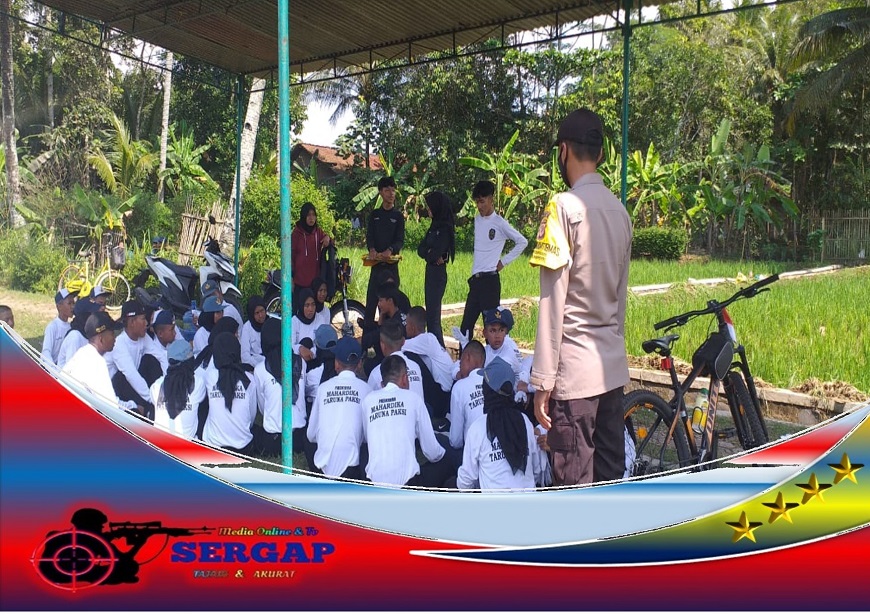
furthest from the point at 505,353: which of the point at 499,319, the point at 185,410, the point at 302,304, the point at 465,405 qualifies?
the point at 302,304

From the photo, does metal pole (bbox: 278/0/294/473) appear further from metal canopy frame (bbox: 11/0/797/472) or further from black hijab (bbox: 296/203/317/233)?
black hijab (bbox: 296/203/317/233)

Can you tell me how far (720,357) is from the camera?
11.6ft

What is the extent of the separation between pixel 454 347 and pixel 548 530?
426 centimetres

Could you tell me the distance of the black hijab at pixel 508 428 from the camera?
10.3ft

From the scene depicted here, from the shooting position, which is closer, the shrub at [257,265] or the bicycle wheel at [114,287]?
the bicycle wheel at [114,287]

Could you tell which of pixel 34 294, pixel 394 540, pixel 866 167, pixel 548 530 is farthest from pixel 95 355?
pixel 866 167

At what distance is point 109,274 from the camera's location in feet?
28.9

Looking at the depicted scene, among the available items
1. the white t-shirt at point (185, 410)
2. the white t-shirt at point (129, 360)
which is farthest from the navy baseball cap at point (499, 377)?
the white t-shirt at point (129, 360)

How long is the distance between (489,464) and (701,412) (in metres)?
1.16

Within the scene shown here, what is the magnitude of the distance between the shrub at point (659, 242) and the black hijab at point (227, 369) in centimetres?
1288

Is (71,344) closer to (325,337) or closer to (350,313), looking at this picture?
(325,337)

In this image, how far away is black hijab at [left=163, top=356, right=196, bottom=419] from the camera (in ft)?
13.2

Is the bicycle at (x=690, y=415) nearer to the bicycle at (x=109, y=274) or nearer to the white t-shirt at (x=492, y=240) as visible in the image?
the white t-shirt at (x=492, y=240)

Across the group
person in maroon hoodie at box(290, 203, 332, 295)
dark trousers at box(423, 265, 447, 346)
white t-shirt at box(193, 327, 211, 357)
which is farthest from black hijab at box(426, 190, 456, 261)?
white t-shirt at box(193, 327, 211, 357)
